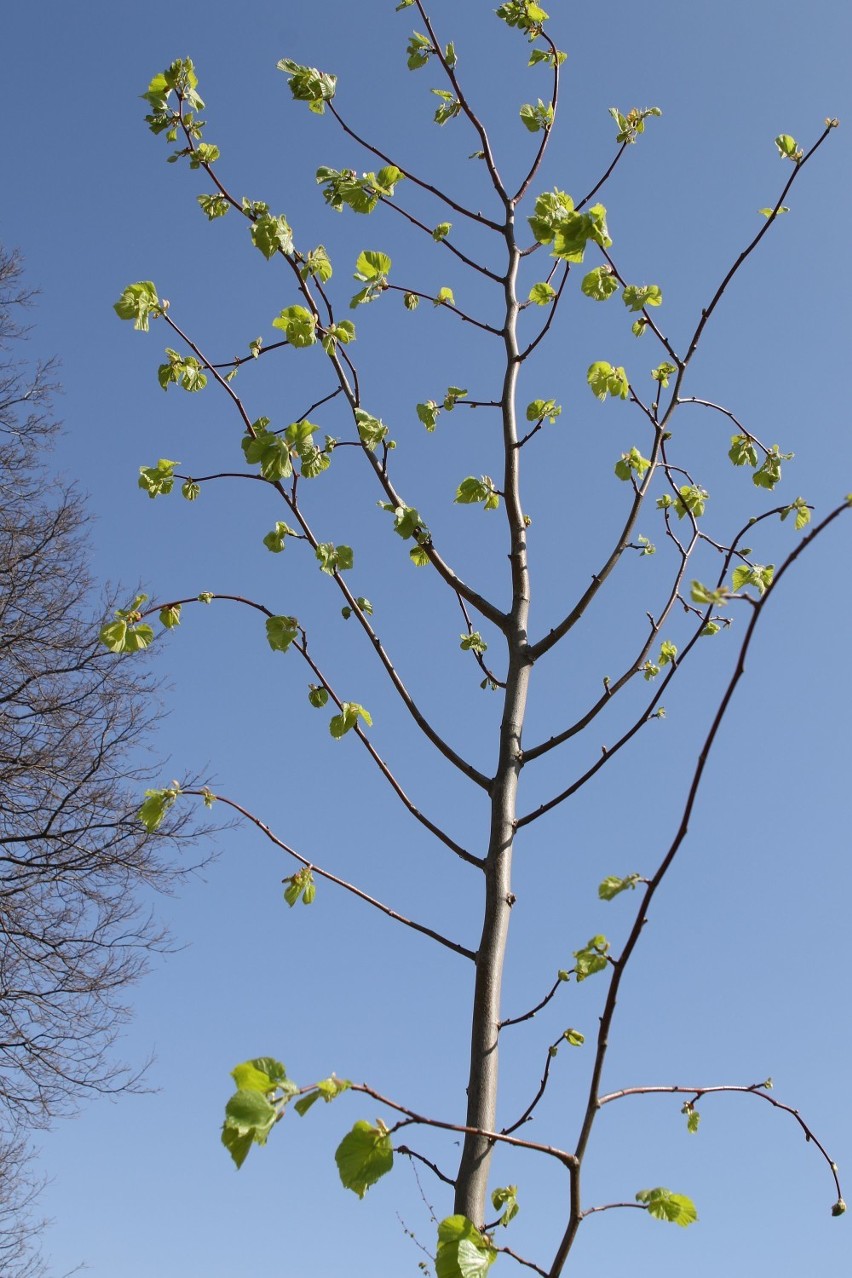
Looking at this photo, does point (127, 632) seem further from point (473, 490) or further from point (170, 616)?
point (473, 490)

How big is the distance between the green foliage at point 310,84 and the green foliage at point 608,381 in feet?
2.57

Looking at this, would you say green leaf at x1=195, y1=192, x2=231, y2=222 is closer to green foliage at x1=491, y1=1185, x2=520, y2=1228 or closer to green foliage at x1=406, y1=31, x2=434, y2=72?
green foliage at x1=406, y1=31, x2=434, y2=72

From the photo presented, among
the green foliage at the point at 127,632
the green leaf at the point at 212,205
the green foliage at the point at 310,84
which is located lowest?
the green foliage at the point at 127,632

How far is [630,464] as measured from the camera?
75.7 inches

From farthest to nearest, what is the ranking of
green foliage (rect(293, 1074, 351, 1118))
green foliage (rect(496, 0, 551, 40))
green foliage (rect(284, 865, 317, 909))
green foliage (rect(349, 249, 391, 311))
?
green foliage (rect(496, 0, 551, 40)) < green foliage (rect(349, 249, 391, 311)) < green foliage (rect(284, 865, 317, 909)) < green foliage (rect(293, 1074, 351, 1118))

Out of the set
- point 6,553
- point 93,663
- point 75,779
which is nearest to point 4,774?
point 75,779

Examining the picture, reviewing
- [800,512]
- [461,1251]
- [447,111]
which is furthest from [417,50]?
→ [461,1251]

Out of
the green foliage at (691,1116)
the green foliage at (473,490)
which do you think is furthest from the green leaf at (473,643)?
the green foliage at (691,1116)

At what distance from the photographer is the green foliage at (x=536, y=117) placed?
2.14 metres

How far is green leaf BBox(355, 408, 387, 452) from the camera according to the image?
5.79 ft

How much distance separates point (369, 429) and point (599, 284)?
0.50 m

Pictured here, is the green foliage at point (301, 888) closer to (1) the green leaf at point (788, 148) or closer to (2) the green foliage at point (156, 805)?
(2) the green foliage at point (156, 805)

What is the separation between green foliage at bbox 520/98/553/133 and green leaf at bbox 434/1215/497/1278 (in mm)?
2080

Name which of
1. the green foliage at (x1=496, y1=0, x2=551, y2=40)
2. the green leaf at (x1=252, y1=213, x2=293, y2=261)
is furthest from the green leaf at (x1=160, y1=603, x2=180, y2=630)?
the green foliage at (x1=496, y1=0, x2=551, y2=40)
